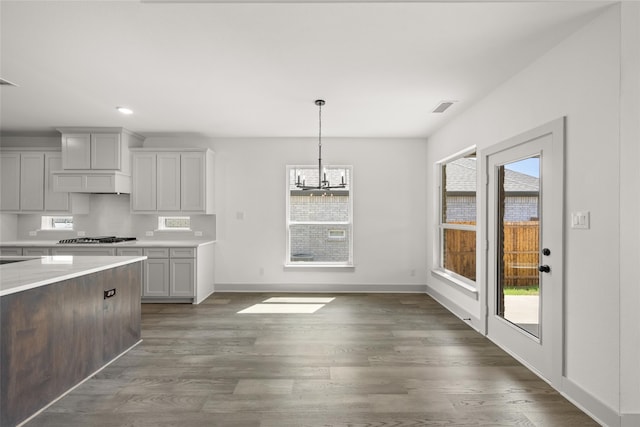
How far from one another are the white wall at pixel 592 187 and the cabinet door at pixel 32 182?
21.8 ft

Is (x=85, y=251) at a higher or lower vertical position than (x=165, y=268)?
higher

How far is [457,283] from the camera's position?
177 inches

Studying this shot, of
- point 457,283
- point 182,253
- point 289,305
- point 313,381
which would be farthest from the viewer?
point 182,253

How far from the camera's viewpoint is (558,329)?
101 inches

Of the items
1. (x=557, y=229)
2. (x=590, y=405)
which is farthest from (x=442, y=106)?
(x=590, y=405)

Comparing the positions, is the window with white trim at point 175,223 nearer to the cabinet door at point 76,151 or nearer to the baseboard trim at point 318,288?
the baseboard trim at point 318,288

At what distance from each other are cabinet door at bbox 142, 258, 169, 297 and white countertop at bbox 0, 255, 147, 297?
1731 mm

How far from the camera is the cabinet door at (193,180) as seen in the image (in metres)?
5.32

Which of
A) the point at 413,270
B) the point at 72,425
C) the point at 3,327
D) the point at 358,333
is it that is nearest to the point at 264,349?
the point at 358,333

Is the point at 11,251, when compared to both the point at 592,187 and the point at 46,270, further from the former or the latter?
the point at 592,187

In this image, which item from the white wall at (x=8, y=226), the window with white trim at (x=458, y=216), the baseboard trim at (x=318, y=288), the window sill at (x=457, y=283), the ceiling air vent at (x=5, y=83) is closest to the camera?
the ceiling air vent at (x=5, y=83)

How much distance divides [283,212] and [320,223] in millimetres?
655

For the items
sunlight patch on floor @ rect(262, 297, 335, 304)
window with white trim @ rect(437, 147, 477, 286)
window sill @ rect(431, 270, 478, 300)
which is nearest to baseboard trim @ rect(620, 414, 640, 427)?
window sill @ rect(431, 270, 478, 300)

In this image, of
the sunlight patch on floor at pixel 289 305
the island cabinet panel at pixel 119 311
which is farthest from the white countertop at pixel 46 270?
the sunlight patch on floor at pixel 289 305
